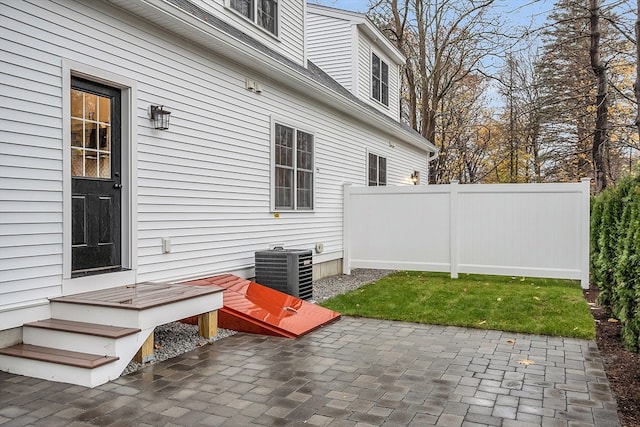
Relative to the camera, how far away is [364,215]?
9.68 m

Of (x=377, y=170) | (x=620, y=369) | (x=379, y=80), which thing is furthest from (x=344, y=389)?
(x=379, y=80)

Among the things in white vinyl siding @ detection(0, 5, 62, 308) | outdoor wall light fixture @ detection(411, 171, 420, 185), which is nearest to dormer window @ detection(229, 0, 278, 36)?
white vinyl siding @ detection(0, 5, 62, 308)

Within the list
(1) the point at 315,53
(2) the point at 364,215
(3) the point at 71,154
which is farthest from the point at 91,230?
(1) the point at 315,53

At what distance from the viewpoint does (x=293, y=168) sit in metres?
8.15

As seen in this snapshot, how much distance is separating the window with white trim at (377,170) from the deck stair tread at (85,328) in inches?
334

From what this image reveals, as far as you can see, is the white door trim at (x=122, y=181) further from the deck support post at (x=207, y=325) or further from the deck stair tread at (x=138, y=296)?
the deck support post at (x=207, y=325)

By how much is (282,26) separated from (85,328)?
21.7 feet

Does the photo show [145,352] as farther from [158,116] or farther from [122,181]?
[158,116]

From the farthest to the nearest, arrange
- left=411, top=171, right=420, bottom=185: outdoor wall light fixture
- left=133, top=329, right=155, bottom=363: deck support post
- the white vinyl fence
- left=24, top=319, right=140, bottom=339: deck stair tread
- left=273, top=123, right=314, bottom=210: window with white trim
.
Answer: left=411, top=171, right=420, bottom=185: outdoor wall light fixture < the white vinyl fence < left=273, top=123, right=314, bottom=210: window with white trim < left=133, top=329, right=155, bottom=363: deck support post < left=24, top=319, right=140, bottom=339: deck stair tread

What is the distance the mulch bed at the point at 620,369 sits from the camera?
120 inches

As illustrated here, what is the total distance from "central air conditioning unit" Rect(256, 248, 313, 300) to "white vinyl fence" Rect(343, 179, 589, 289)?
110 inches

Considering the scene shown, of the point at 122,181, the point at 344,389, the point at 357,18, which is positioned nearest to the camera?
the point at 344,389

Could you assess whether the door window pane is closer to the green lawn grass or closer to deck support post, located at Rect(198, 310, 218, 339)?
deck support post, located at Rect(198, 310, 218, 339)

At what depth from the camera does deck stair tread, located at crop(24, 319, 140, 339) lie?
3625 millimetres
